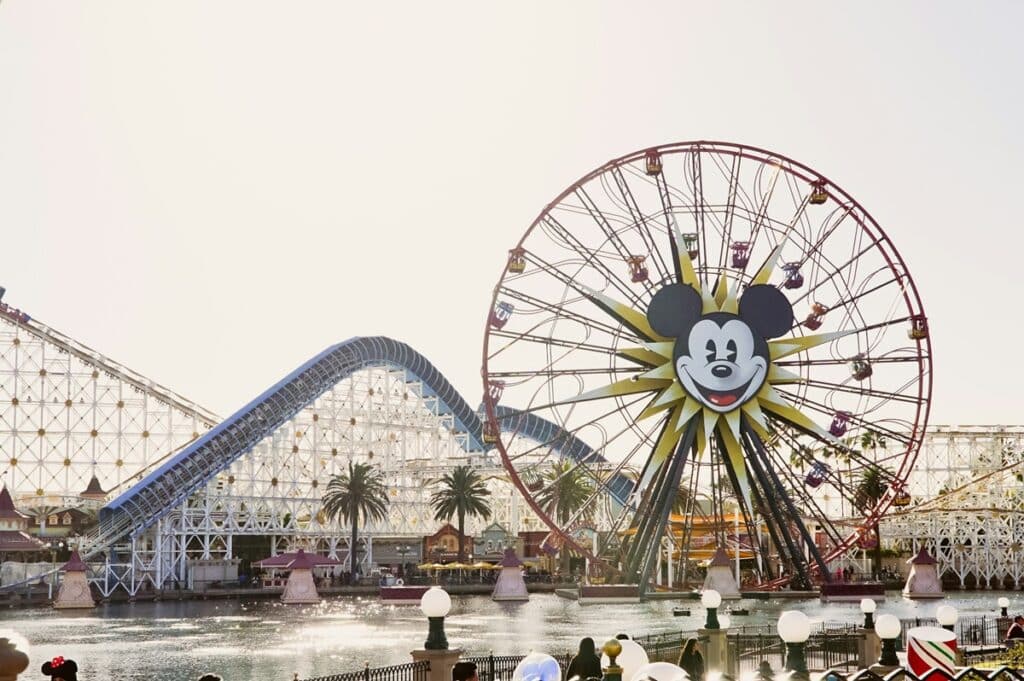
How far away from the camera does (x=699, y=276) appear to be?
48.1 meters

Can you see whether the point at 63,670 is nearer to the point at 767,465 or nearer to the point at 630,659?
the point at 630,659

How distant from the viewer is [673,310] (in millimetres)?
47125

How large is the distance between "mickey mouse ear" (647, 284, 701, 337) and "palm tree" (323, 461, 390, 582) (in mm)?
37658

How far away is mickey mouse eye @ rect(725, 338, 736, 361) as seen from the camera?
156 ft

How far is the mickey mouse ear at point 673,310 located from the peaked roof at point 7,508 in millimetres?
46353

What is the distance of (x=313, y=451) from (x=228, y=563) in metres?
8.21

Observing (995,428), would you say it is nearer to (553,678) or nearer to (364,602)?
(364,602)

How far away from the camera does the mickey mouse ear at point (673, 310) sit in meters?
47.0

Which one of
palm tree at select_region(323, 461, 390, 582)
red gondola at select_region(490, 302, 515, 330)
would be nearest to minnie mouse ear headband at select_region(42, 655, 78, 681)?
red gondola at select_region(490, 302, 515, 330)

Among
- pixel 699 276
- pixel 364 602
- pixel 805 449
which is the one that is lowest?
pixel 364 602

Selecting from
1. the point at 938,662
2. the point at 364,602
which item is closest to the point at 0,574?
the point at 364,602

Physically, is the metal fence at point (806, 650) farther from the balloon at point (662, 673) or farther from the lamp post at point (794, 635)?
the balloon at point (662, 673)

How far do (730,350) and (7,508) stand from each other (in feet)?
160

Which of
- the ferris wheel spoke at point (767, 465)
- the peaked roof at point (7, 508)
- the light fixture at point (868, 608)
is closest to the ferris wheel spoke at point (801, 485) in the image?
the ferris wheel spoke at point (767, 465)
